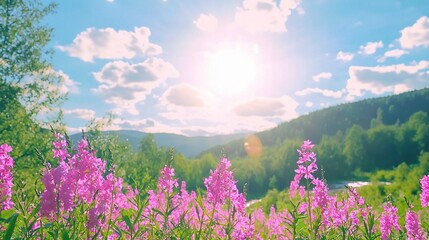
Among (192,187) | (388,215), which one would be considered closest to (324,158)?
(192,187)

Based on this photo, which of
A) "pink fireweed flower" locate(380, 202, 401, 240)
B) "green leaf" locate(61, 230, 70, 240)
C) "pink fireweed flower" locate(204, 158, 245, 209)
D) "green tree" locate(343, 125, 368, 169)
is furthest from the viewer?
"green tree" locate(343, 125, 368, 169)

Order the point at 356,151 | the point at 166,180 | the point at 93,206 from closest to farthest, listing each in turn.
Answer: the point at 93,206, the point at 166,180, the point at 356,151

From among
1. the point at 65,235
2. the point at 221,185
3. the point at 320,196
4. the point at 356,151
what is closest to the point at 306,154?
the point at 320,196

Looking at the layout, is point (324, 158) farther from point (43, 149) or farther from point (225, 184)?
point (225, 184)

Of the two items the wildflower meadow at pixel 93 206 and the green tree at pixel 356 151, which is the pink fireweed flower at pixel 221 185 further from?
the green tree at pixel 356 151

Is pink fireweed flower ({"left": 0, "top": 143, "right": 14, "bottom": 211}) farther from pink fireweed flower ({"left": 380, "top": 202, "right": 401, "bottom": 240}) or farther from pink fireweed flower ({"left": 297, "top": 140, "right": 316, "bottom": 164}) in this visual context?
pink fireweed flower ({"left": 380, "top": 202, "right": 401, "bottom": 240})

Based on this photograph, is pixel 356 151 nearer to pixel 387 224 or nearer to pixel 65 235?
pixel 387 224

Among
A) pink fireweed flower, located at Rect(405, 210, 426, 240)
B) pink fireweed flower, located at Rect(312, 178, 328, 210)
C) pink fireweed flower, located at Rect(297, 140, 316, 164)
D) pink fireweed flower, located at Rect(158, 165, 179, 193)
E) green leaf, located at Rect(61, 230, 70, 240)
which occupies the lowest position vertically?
pink fireweed flower, located at Rect(405, 210, 426, 240)

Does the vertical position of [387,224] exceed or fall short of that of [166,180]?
it falls short

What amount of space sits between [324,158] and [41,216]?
11326 centimetres

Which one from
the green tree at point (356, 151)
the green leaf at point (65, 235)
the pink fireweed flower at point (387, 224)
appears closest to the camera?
the green leaf at point (65, 235)

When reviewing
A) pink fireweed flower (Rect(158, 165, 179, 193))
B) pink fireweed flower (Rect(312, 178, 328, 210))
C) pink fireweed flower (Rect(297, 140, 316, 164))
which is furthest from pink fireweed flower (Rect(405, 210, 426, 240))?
pink fireweed flower (Rect(158, 165, 179, 193))

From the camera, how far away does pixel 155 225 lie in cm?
514

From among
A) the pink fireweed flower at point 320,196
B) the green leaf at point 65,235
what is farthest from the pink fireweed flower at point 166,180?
the green leaf at point 65,235
